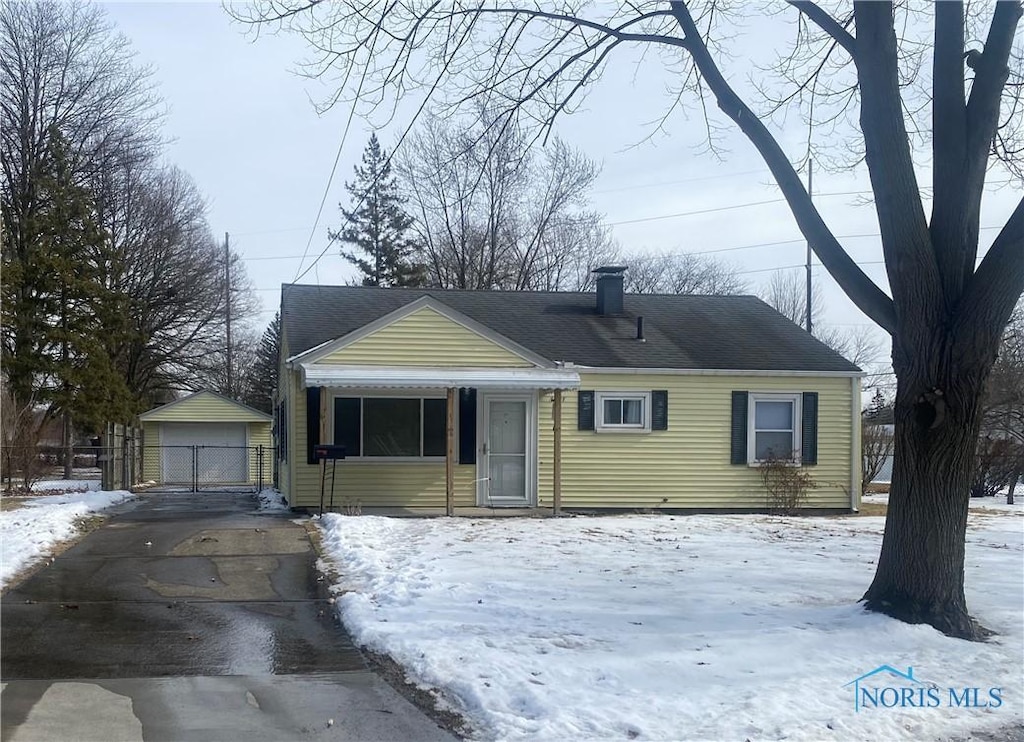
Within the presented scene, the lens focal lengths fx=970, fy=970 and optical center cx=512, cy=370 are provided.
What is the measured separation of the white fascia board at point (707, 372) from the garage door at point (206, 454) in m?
18.2

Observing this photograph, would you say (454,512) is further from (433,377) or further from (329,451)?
(329,451)

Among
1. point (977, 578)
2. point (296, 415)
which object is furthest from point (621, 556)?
point (296, 415)

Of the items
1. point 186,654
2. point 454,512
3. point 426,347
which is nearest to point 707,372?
point 426,347

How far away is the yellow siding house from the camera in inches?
655

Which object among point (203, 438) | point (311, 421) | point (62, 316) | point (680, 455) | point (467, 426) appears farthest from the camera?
point (203, 438)

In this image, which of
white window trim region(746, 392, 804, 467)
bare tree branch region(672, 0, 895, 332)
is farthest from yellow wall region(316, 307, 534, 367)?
bare tree branch region(672, 0, 895, 332)

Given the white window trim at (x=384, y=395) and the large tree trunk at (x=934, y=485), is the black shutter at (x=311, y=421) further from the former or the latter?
the large tree trunk at (x=934, y=485)

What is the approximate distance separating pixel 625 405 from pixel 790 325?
4965 millimetres

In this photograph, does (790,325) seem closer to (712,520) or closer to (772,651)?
(712,520)

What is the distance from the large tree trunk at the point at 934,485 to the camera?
779 centimetres

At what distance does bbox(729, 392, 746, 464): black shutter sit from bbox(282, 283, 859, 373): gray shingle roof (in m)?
0.64

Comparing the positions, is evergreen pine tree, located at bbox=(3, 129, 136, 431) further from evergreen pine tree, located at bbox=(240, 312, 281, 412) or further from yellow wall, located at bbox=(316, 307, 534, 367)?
evergreen pine tree, located at bbox=(240, 312, 281, 412)

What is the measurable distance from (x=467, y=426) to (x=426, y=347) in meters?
1.58

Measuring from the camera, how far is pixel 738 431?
1830cm
